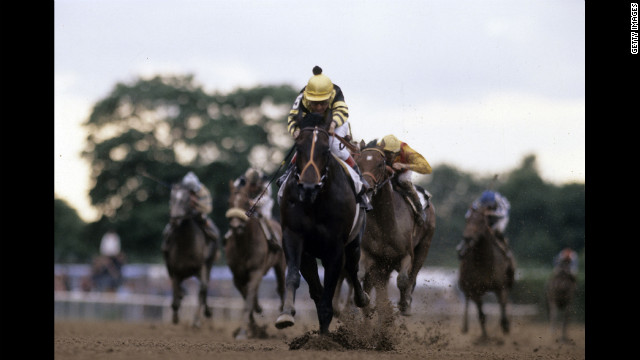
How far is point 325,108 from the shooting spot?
10531 mm

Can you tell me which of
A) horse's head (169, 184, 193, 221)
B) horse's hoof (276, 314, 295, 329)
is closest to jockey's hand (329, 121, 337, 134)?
horse's hoof (276, 314, 295, 329)

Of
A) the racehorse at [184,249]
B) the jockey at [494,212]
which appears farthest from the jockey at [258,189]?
the jockey at [494,212]

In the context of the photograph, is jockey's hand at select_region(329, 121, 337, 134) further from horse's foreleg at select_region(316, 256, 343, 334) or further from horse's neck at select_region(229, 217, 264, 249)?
horse's neck at select_region(229, 217, 264, 249)

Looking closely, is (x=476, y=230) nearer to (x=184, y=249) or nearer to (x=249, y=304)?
(x=249, y=304)

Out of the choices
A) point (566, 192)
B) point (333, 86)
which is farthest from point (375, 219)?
point (566, 192)

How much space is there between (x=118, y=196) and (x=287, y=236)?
39.5 meters

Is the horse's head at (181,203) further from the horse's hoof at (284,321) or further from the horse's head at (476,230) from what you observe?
the horse's hoof at (284,321)

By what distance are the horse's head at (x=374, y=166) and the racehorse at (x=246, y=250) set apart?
4.06m

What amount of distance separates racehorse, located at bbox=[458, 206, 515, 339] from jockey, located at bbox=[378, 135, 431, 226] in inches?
195

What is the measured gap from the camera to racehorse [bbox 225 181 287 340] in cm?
1579

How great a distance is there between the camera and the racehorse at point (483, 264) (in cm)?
1817

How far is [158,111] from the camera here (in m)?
50.5

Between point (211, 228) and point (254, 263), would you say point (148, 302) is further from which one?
point (254, 263)

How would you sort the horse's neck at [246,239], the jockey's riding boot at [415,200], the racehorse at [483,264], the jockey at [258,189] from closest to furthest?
the jockey's riding boot at [415,200], the jockey at [258,189], the horse's neck at [246,239], the racehorse at [483,264]
